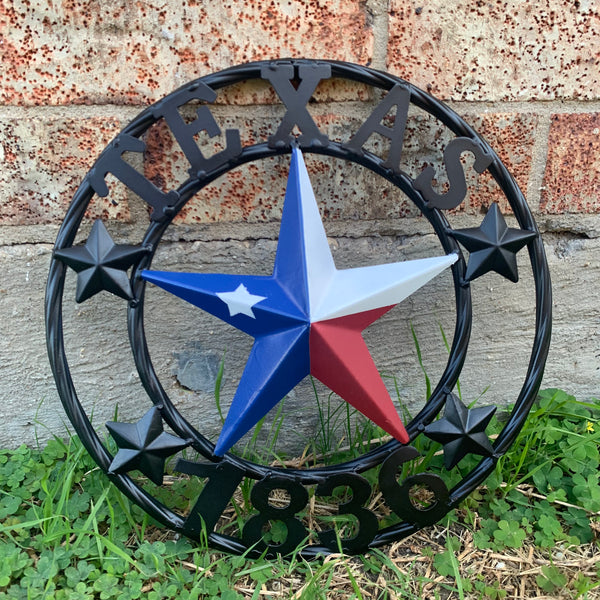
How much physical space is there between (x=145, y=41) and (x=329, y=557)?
3.06 ft

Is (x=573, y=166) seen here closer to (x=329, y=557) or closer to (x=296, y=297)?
(x=296, y=297)

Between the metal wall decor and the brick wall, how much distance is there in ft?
0.29

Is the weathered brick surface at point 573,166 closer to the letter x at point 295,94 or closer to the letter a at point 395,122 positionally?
the letter a at point 395,122

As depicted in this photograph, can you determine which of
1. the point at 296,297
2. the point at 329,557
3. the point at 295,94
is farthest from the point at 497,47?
the point at 329,557

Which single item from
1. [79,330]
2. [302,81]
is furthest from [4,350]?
[302,81]

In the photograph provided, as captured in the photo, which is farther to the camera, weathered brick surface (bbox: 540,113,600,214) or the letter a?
weathered brick surface (bbox: 540,113,600,214)

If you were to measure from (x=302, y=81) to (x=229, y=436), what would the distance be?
58 centimetres

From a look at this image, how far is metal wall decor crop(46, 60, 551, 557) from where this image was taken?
0.92 m

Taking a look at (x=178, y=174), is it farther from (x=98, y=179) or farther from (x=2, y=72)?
(x=2, y=72)

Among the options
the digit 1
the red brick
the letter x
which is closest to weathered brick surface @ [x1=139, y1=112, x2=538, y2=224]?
the red brick

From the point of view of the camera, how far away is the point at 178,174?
1054 millimetres

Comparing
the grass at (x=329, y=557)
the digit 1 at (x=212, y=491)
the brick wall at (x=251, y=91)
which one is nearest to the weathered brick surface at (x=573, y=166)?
the brick wall at (x=251, y=91)

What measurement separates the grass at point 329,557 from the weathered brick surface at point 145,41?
69cm

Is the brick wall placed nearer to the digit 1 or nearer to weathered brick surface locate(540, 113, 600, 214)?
weathered brick surface locate(540, 113, 600, 214)
